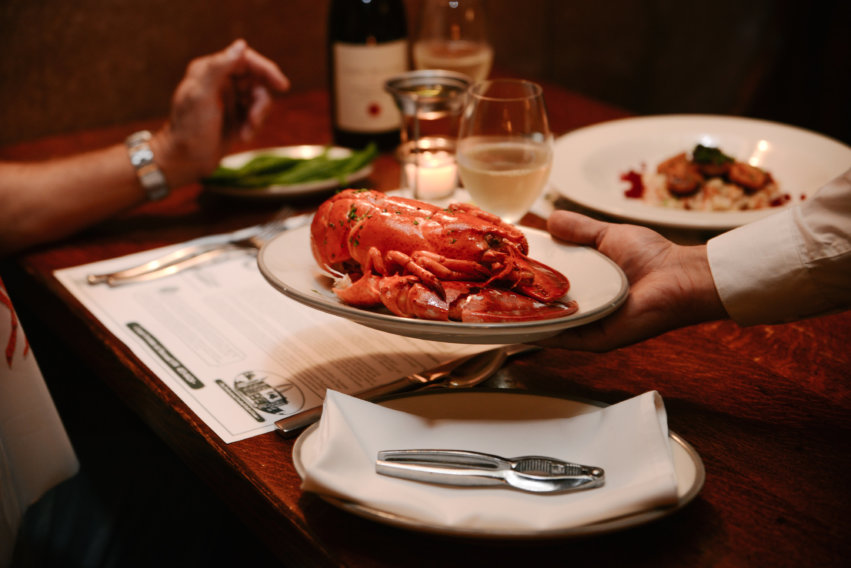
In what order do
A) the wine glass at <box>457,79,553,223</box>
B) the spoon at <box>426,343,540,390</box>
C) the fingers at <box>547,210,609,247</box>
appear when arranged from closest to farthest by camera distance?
the spoon at <box>426,343,540,390</box> < the fingers at <box>547,210,609,247</box> < the wine glass at <box>457,79,553,223</box>

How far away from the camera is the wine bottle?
1682 mm

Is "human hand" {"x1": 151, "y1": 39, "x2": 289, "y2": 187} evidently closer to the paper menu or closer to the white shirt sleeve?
the paper menu

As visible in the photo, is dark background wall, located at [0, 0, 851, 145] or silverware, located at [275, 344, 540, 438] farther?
dark background wall, located at [0, 0, 851, 145]

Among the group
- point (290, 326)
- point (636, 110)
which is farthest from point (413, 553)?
point (636, 110)

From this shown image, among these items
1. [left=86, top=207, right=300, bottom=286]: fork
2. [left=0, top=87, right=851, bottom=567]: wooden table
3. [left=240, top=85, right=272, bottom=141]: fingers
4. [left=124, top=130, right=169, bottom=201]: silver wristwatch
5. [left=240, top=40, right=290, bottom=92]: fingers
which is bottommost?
[left=0, top=87, right=851, bottom=567]: wooden table

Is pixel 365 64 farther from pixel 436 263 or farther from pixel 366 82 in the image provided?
pixel 436 263

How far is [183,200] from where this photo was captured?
157 cm

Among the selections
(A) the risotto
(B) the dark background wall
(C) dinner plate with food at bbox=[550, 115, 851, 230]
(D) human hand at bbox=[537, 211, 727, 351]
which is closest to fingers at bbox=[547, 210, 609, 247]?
(D) human hand at bbox=[537, 211, 727, 351]

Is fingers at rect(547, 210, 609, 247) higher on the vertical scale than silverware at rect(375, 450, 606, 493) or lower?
higher

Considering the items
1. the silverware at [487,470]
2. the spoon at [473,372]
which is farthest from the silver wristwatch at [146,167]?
the silverware at [487,470]

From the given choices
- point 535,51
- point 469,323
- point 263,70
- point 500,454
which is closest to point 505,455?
point 500,454

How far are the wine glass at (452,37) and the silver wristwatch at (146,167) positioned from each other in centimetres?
65

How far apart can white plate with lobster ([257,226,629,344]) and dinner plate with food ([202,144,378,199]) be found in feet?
1.56

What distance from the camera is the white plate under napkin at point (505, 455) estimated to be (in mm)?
622
